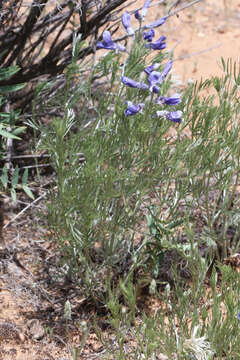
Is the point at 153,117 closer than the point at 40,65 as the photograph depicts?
Yes

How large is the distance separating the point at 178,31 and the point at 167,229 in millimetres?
4072

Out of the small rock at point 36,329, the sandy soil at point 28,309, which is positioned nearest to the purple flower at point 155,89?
the sandy soil at point 28,309

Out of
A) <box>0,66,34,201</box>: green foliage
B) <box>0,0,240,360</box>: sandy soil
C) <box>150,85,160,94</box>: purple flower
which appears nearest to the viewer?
<box>150,85,160,94</box>: purple flower

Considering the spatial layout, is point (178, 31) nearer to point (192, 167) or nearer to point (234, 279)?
point (192, 167)

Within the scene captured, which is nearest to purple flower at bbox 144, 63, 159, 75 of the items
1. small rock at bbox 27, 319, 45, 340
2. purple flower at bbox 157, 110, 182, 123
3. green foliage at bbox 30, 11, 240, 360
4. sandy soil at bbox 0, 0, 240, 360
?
green foliage at bbox 30, 11, 240, 360

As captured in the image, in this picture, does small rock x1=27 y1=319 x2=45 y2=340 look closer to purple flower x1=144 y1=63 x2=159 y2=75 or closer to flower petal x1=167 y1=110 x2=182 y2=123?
flower petal x1=167 y1=110 x2=182 y2=123

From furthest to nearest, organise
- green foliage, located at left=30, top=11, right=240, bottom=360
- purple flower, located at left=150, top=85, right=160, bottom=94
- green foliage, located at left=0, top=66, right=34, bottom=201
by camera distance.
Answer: green foliage, located at left=0, top=66, right=34, bottom=201, purple flower, located at left=150, top=85, right=160, bottom=94, green foliage, located at left=30, top=11, right=240, bottom=360

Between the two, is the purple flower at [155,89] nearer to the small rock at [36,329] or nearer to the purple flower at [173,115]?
the purple flower at [173,115]

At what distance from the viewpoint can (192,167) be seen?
2.92m

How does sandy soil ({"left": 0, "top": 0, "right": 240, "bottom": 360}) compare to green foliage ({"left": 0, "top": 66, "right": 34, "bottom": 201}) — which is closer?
sandy soil ({"left": 0, "top": 0, "right": 240, "bottom": 360})

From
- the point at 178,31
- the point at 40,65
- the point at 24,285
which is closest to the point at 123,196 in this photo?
the point at 24,285

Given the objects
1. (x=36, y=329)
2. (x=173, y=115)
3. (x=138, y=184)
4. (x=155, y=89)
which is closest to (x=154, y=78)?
(x=155, y=89)

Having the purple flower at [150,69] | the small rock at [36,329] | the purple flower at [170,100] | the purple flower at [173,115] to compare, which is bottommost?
the small rock at [36,329]

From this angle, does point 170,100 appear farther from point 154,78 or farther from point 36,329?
point 36,329
